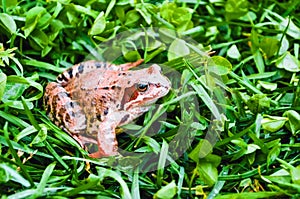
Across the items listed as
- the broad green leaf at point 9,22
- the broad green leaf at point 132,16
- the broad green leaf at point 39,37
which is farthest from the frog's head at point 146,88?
the broad green leaf at point 9,22

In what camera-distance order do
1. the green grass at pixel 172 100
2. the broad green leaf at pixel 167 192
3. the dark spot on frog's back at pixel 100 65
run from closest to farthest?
the broad green leaf at pixel 167 192, the green grass at pixel 172 100, the dark spot on frog's back at pixel 100 65

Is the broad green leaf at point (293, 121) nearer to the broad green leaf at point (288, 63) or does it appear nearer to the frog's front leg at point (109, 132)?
the broad green leaf at point (288, 63)

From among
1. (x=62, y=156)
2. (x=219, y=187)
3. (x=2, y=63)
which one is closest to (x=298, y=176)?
(x=219, y=187)

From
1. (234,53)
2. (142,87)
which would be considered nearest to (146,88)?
(142,87)

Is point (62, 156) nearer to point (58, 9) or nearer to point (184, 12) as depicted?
point (58, 9)

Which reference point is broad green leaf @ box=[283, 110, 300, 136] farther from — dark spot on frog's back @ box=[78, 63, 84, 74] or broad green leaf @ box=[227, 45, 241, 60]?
dark spot on frog's back @ box=[78, 63, 84, 74]
